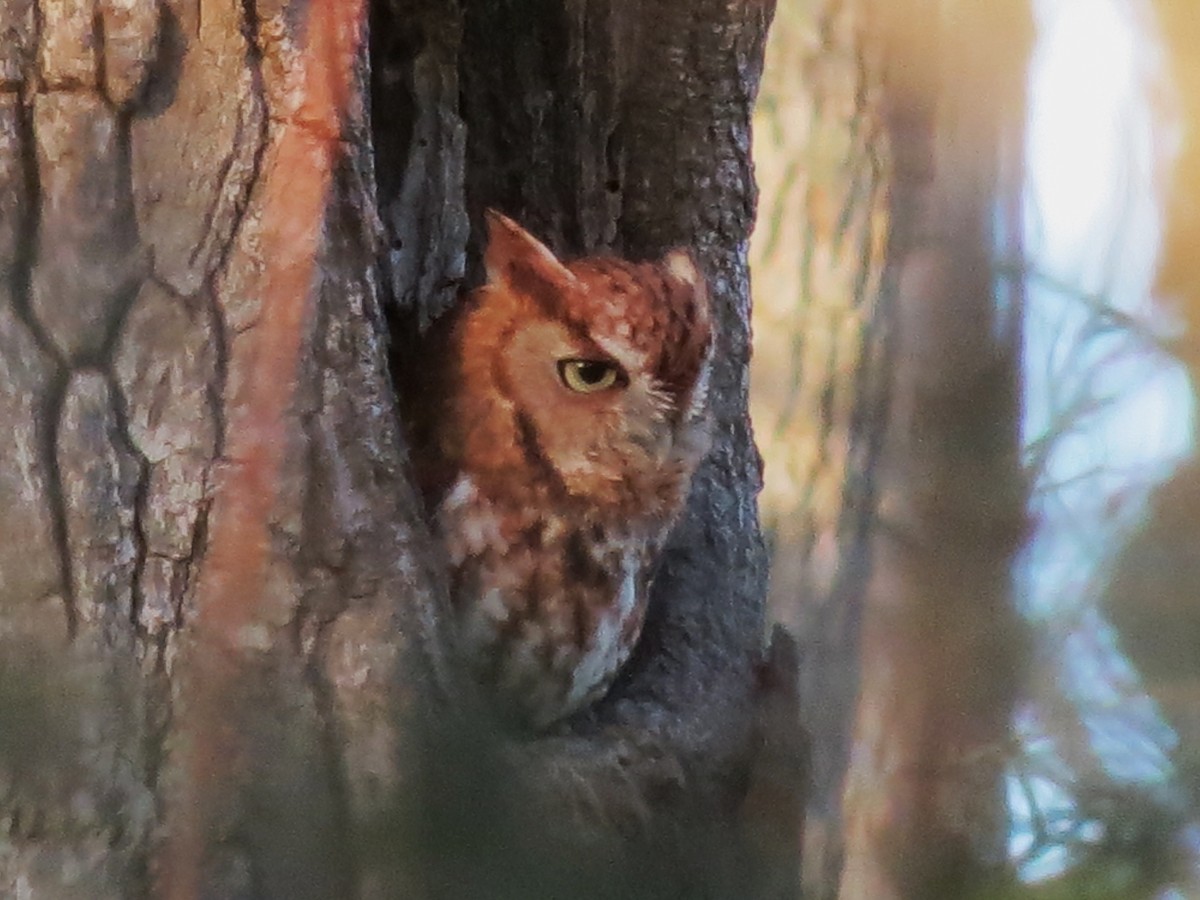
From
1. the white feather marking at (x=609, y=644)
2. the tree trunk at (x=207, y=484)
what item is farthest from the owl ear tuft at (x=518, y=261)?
the white feather marking at (x=609, y=644)

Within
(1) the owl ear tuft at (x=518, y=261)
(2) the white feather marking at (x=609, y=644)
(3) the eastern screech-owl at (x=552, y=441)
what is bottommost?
(2) the white feather marking at (x=609, y=644)

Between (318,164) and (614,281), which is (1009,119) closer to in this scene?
(614,281)

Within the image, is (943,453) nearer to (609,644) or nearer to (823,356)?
(823,356)

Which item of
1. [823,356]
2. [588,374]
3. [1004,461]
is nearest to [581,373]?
[588,374]

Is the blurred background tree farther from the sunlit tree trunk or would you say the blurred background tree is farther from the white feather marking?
the white feather marking

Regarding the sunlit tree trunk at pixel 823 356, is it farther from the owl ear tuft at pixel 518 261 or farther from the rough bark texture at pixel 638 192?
the owl ear tuft at pixel 518 261

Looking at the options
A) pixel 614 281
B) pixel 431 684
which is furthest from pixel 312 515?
pixel 614 281
